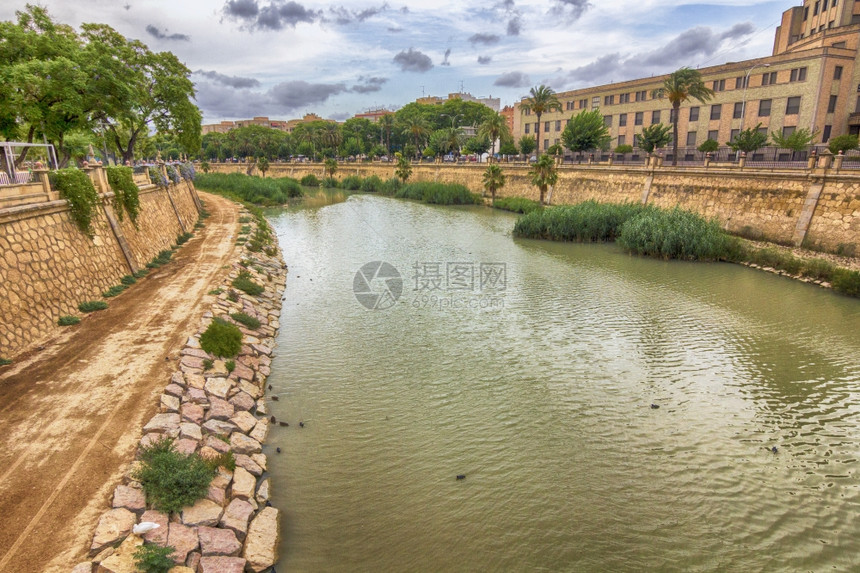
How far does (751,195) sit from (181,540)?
38.1m

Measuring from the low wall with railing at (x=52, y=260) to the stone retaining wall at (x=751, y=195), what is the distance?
121 feet

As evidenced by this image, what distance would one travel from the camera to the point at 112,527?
7.07 meters

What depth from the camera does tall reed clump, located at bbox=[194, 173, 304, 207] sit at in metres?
63.8

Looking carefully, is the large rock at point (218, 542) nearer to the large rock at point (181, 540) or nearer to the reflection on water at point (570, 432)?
the large rock at point (181, 540)

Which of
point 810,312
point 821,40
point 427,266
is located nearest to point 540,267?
point 427,266

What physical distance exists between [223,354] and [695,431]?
517 inches

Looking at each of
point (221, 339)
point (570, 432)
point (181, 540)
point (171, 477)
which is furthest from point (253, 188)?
point (181, 540)

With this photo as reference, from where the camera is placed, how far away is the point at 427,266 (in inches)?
1142

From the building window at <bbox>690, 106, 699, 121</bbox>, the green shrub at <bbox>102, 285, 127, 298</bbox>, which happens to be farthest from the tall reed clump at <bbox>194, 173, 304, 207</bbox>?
the building window at <bbox>690, 106, 699, 121</bbox>

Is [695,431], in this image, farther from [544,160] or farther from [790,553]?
[544,160]

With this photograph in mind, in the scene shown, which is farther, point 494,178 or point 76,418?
point 494,178

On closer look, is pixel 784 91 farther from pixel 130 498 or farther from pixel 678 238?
pixel 130 498

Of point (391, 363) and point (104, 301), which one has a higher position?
point (104, 301)

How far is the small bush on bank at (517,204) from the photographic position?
5154cm
